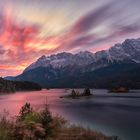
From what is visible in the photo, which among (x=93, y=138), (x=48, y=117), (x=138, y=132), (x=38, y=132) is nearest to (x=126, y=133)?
(x=138, y=132)

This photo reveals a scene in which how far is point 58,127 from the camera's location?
2559 centimetres

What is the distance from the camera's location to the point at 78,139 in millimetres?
24375

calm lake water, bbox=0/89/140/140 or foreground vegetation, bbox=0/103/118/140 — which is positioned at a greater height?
foreground vegetation, bbox=0/103/118/140

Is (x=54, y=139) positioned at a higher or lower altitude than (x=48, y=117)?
lower

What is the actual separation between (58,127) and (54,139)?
3.05m

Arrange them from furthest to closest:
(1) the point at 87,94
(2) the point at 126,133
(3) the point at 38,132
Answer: (1) the point at 87,94
(2) the point at 126,133
(3) the point at 38,132

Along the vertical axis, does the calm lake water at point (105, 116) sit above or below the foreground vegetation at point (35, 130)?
below

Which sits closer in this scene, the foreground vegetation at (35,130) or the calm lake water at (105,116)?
the foreground vegetation at (35,130)

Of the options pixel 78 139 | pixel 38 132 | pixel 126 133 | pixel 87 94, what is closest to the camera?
pixel 38 132

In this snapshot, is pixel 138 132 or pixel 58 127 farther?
pixel 138 132

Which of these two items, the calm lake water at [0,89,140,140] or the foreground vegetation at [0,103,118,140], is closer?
the foreground vegetation at [0,103,118,140]

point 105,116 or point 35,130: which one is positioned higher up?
point 35,130

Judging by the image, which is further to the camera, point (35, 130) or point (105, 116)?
point (105, 116)

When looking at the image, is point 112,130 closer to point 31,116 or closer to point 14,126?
point 31,116
